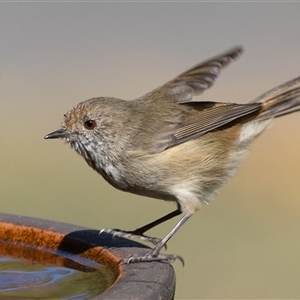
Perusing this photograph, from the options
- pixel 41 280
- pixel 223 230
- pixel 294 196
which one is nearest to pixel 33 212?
pixel 223 230

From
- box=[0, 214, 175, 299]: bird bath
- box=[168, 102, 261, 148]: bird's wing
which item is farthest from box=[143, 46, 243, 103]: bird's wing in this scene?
box=[0, 214, 175, 299]: bird bath

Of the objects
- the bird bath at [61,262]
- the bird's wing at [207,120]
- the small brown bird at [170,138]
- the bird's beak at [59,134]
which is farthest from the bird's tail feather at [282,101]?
the bird bath at [61,262]

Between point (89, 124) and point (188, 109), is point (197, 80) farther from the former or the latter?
point (89, 124)

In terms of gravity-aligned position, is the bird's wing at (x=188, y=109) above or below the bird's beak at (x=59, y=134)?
above

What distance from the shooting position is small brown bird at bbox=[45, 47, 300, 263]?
6148 mm

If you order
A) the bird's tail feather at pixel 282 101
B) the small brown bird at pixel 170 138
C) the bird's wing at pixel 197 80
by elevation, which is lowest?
the small brown bird at pixel 170 138

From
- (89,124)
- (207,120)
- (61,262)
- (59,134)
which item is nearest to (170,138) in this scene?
(207,120)

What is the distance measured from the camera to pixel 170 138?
21.0 ft

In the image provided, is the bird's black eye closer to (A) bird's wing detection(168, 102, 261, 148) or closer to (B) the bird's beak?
(B) the bird's beak

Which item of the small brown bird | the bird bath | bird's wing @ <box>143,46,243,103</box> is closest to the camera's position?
the bird bath

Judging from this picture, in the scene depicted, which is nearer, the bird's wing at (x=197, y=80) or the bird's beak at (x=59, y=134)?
the bird's beak at (x=59, y=134)

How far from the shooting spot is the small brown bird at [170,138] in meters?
6.15

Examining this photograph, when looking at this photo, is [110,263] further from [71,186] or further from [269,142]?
[269,142]

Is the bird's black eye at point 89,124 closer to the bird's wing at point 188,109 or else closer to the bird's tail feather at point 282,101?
the bird's wing at point 188,109
